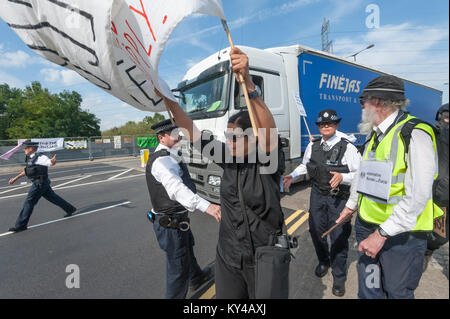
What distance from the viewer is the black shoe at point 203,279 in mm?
2285

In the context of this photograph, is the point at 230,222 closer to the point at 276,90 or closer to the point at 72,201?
the point at 276,90

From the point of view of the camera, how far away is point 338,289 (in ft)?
6.66

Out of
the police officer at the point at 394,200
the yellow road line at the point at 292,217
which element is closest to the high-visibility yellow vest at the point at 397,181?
the police officer at the point at 394,200

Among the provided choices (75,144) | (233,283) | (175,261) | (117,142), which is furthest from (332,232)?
(117,142)

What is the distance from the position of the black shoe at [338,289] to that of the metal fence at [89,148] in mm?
13839

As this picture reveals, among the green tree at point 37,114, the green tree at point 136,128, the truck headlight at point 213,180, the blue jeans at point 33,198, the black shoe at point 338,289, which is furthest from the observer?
the green tree at point 136,128

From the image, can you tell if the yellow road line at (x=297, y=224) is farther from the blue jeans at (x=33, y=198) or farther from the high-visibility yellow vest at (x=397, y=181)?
the blue jeans at (x=33, y=198)

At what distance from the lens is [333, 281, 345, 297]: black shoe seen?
79.1 inches

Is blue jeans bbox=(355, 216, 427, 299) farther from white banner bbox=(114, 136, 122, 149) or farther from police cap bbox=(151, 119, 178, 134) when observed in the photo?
white banner bbox=(114, 136, 122, 149)

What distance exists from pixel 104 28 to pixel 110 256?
9.92ft

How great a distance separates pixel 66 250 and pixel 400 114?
455 cm

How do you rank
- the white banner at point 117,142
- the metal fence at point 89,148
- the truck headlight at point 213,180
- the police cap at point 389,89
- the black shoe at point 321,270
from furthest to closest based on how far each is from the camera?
the white banner at point 117,142, the metal fence at point 89,148, the truck headlight at point 213,180, the black shoe at point 321,270, the police cap at point 389,89

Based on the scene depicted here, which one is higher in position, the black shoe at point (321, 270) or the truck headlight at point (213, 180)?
the truck headlight at point (213, 180)
